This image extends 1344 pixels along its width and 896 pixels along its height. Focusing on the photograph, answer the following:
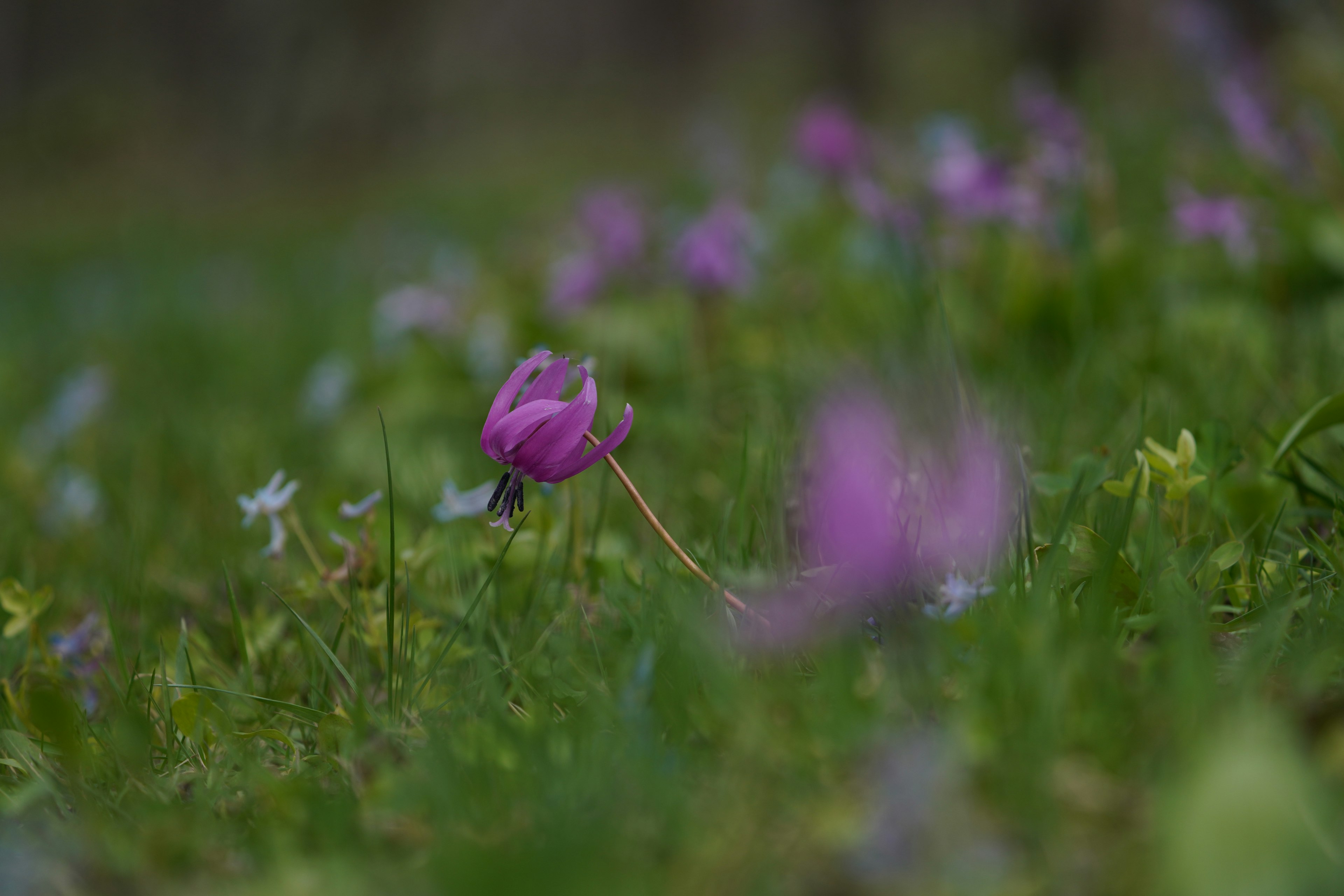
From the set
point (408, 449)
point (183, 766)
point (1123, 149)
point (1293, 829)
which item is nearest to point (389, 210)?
point (1123, 149)

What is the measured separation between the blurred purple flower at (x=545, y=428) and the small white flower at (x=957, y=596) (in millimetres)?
374

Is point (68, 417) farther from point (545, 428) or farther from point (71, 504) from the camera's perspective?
point (545, 428)

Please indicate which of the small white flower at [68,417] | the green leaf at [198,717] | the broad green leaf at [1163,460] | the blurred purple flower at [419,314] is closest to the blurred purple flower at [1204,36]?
the broad green leaf at [1163,460]

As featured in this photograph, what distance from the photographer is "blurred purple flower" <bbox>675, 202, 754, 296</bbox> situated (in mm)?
2643

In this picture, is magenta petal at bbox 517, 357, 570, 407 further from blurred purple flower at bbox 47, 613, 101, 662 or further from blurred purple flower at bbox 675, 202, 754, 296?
blurred purple flower at bbox 675, 202, 754, 296

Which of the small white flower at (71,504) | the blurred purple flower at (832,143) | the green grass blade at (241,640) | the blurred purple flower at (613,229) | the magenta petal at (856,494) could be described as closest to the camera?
the magenta petal at (856,494)

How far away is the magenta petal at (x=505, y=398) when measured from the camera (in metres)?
1.07

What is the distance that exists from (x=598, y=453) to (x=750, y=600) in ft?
0.85

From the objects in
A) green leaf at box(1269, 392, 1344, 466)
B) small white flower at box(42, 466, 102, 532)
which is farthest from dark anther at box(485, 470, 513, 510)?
small white flower at box(42, 466, 102, 532)

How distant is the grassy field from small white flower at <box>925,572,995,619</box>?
0.06ft

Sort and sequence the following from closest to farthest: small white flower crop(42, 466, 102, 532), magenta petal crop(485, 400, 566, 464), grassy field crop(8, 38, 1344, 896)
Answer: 1. grassy field crop(8, 38, 1344, 896)
2. magenta petal crop(485, 400, 566, 464)
3. small white flower crop(42, 466, 102, 532)

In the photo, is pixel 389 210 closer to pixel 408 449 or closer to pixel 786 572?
pixel 408 449

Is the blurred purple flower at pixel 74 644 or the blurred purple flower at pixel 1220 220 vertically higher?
the blurred purple flower at pixel 1220 220

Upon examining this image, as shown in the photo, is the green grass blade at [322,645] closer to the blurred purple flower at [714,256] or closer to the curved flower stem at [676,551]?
the curved flower stem at [676,551]
